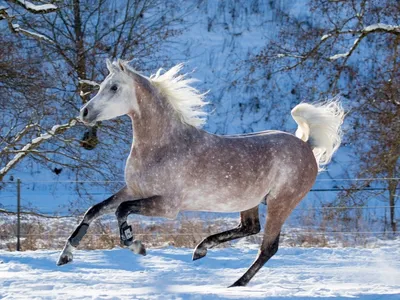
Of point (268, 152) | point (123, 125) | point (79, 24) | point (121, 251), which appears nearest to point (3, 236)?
point (123, 125)

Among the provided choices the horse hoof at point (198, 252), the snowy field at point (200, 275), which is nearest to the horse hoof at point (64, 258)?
the snowy field at point (200, 275)

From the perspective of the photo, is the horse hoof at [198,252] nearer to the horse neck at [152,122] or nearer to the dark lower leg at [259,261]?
the dark lower leg at [259,261]

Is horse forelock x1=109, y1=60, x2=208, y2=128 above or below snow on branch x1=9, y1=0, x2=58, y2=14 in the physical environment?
below

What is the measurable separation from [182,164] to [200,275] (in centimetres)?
183

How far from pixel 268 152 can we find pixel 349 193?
6.68m

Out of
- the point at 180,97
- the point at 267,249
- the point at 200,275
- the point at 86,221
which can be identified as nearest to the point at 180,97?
the point at 180,97

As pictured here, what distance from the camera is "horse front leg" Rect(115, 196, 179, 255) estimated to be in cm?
485

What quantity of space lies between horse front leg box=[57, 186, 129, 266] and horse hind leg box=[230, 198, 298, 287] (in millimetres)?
1220

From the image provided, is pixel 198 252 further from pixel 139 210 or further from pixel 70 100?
pixel 70 100

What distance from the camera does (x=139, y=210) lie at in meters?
4.86

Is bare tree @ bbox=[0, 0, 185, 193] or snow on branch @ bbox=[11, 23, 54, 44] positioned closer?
snow on branch @ bbox=[11, 23, 54, 44]

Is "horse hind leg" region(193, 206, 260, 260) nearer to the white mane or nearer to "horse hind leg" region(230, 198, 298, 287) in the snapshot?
"horse hind leg" region(230, 198, 298, 287)

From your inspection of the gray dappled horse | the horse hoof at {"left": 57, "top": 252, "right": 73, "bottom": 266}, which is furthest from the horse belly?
the horse hoof at {"left": 57, "top": 252, "right": 73, "bottom": 266}

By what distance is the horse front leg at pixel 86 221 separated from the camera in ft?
16.2
